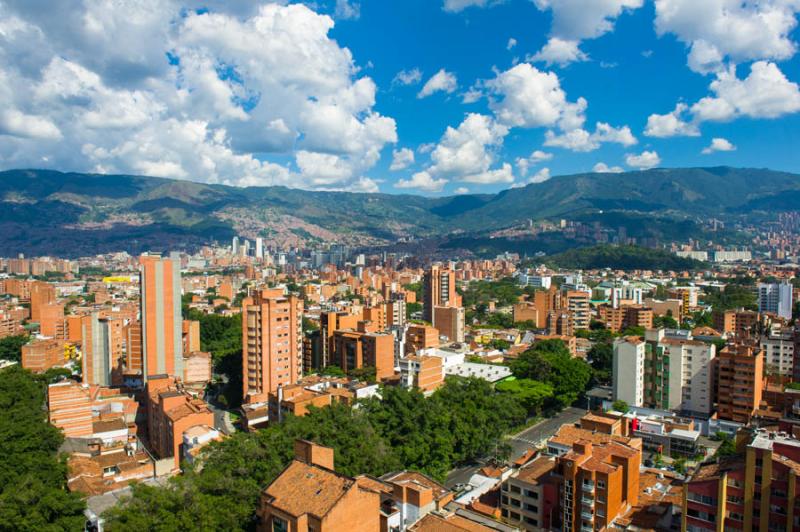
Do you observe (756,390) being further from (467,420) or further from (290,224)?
(290,224)

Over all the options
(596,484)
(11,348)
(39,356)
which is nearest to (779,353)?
(596,484)

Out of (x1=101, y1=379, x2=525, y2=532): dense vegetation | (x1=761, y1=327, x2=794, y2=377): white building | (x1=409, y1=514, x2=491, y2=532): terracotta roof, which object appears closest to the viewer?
(x1=409, y1=514, x2=491, y2=532): terracotta roof

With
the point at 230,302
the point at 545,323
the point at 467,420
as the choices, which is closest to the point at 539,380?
the point at 467,420

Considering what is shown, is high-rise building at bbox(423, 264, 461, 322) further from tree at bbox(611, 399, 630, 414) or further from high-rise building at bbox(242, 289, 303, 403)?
tree at bbox(611, 399, 630, 414)

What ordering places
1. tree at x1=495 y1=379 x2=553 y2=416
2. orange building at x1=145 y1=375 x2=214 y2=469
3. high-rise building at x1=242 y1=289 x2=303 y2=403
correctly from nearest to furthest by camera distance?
orange building at x1=145 y1=375 x2=214 y2=469 < tree at x1=495 y1=379 x2=553 y2=416 < high-rise building at x1=242 y1=289 x2=303 y2=403

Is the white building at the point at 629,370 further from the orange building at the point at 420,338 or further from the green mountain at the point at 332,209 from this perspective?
the green mountain at the point at 332,209

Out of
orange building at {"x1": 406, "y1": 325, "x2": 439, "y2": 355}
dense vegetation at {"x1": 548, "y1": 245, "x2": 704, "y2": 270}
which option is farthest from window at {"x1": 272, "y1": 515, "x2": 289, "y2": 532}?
dense vegetation at {"x1": 548, "y1": 245, "x2": 704, "y2": 270}
